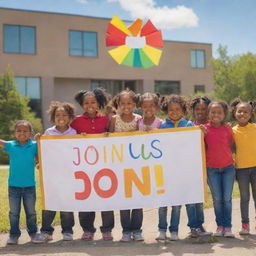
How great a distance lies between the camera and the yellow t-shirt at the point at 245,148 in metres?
4.98

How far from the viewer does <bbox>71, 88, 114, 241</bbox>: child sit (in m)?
4.95

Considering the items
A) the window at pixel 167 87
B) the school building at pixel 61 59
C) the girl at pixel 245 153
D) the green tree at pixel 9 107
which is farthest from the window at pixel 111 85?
the girl at pixel 245 153

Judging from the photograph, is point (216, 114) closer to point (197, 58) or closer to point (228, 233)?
point (228, 233)

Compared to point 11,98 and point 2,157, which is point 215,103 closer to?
point 2,157

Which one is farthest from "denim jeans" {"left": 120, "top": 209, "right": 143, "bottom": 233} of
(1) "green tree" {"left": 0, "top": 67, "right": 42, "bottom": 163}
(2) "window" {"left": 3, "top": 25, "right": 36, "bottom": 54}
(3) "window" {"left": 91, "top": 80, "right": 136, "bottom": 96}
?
(3) "window" {"left": 91, "top": 80, "right": 136, "bottom": 96}

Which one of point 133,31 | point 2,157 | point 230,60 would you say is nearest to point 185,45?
point 230,60

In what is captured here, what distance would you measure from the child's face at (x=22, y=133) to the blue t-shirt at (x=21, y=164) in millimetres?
63

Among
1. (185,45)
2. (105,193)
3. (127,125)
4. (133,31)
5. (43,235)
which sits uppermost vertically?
(185,45)

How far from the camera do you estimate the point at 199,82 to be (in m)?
36.1

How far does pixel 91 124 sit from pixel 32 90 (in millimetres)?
25440

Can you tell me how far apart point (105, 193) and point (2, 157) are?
56.7ft

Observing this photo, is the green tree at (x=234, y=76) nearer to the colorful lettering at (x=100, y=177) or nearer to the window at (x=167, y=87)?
the window at (x=167, y=87)

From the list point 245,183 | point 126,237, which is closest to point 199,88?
point 245,183

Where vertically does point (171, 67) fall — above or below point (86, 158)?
above
